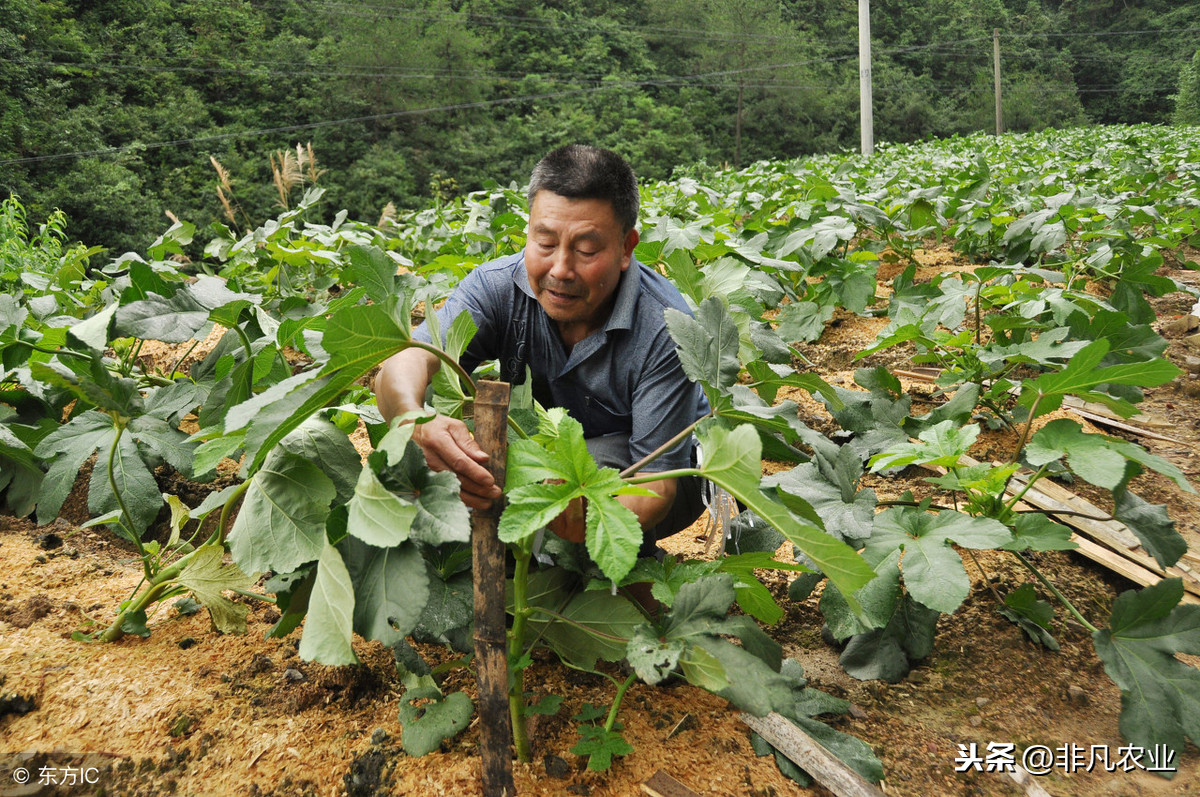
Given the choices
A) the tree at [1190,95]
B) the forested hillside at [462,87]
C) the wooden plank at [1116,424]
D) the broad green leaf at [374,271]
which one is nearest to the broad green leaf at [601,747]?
the broad green leaf at [374,271]

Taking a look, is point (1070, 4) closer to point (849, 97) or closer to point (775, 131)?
Answer: point (849, 97)

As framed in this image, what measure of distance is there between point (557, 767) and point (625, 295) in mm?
1122

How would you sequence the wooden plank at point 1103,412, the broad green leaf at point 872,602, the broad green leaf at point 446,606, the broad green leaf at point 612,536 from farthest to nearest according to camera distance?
1. the wooden plank at point 1103,412
2. the broad green leaf at point 872,602
3. the broad green leaf at point 446,606
4. the broad green leaf at point 612,536

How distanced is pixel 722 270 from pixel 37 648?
1981 mm

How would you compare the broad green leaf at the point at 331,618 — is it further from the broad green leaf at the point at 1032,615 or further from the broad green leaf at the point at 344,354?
the broad green leaf at the point at 1032,615

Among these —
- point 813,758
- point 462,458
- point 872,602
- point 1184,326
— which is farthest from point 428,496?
point 1184,326

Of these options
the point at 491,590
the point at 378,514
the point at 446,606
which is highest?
the point at 378,514

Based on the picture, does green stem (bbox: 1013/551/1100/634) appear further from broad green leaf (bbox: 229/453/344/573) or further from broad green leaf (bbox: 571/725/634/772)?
broad green leaf (bbox: 229/453/344/573)

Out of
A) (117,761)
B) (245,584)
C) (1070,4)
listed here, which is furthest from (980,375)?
(1070,4)

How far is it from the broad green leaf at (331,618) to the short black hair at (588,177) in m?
1.04

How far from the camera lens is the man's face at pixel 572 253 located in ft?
6.20

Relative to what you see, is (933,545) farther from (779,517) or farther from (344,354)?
(344,354)

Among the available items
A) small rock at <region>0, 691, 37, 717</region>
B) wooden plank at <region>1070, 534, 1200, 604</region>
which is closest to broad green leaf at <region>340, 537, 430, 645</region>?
small rock at <region>0, 691, 37, 717</region>

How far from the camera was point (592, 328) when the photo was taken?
2.13 m
